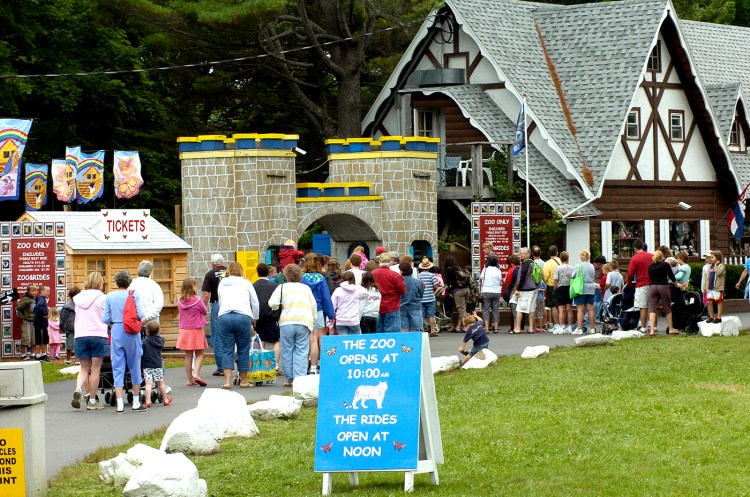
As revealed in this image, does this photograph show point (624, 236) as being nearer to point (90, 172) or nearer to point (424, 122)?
point (424, 122)

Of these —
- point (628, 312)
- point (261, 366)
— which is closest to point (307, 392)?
point (261, 366)

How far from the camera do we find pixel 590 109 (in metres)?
41.1

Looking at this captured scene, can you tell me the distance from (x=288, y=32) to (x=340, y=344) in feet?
94.7

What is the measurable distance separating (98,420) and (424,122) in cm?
2615

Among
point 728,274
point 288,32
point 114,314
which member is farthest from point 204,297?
point 728,274

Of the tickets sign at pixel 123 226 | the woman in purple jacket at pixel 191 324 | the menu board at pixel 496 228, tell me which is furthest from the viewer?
the menu board at pixel 496 228

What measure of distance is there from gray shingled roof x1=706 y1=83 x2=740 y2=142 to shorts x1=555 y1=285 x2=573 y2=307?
1619 centimetres

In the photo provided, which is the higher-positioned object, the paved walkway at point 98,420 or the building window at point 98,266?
the building window at point 98,266

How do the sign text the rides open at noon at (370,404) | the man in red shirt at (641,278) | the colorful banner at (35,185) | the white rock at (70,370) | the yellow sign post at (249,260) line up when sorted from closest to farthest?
1. the sign text the rides open at noon at (370,404)
2. the white rock at (70,370)
3. the man in red shirt at (641,278)
4. the yellow sign post at (249,260)
5. the colorful banner at (35,185)

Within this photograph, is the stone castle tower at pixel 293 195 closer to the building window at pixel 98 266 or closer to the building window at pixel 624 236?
the building window at pixel 98 266

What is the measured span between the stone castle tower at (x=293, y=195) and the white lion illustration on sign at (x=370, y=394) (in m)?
21.6

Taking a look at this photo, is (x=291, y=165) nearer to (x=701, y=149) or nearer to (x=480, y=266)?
(x=480, y=266)

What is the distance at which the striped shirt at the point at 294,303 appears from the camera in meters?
20.5

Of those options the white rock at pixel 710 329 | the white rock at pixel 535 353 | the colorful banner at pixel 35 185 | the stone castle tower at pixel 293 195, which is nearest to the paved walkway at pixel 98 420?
the white rock at pixel 535 353
